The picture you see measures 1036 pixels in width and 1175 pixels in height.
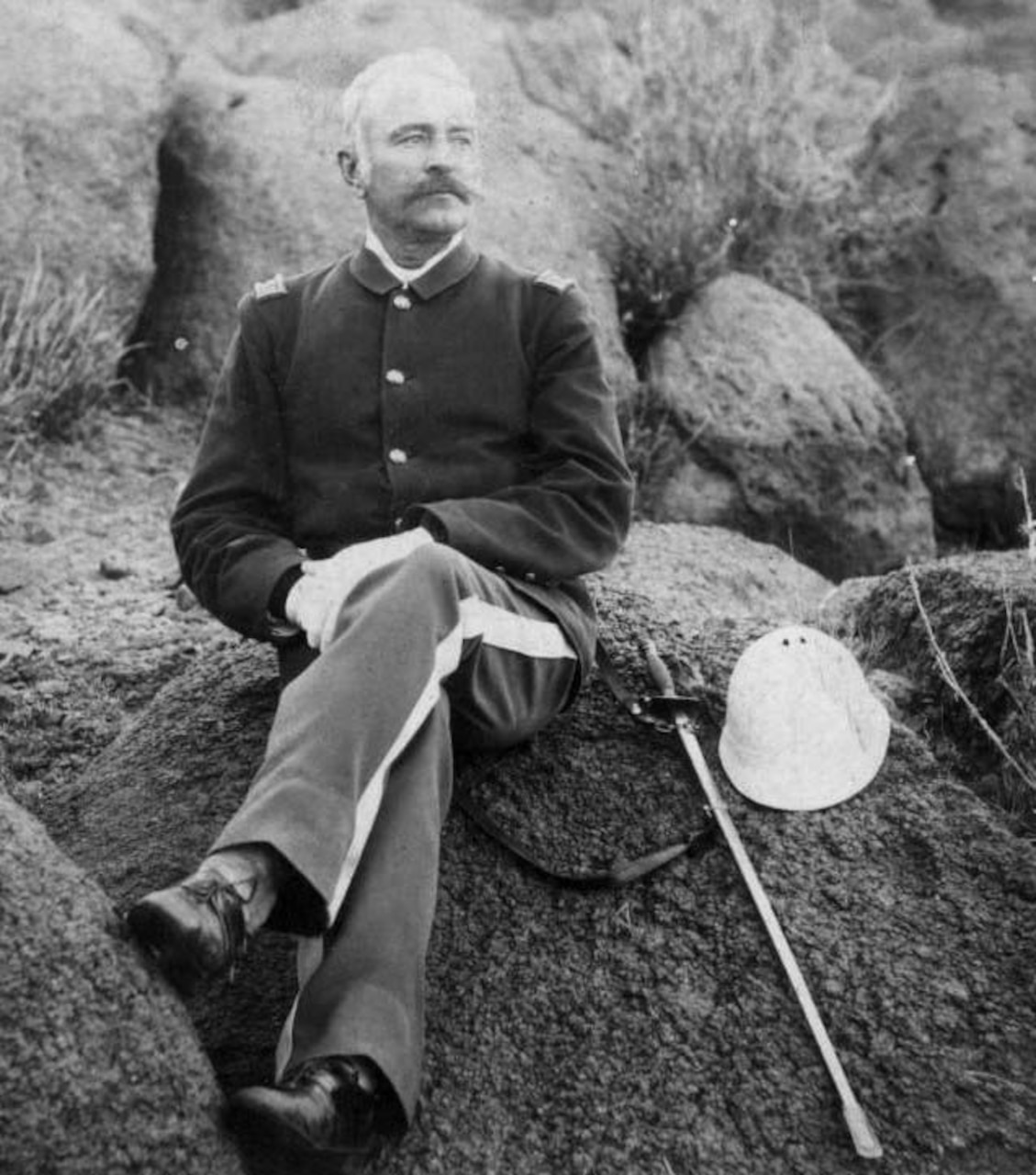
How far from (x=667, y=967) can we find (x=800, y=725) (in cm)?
62

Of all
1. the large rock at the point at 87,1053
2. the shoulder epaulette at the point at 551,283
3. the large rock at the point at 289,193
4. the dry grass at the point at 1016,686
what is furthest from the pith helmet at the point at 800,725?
the large rock at the point at 289,193

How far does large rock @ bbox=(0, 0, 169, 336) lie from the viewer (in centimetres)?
657

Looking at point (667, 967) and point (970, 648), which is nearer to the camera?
point (667, 967)

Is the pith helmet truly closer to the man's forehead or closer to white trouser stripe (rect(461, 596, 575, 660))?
white trouser stripe (rect(461, 596, 575, 660))

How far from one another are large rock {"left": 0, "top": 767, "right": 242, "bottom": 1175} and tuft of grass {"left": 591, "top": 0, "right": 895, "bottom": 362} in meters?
4.73

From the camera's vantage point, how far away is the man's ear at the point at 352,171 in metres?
3.75

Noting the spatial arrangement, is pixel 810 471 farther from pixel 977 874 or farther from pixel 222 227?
pixel 977 874

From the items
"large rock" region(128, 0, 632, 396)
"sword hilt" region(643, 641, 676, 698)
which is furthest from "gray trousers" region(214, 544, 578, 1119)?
"large rock" region(128, 0, 632, 396)

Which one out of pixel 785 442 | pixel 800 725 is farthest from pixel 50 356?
pixel 800 725

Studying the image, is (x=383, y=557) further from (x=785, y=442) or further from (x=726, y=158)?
(x=726, y=158)

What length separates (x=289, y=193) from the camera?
6.96m

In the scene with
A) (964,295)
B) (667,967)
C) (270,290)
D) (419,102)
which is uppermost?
(419,102)

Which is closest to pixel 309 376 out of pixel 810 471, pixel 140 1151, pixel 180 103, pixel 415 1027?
pixel 415 1027

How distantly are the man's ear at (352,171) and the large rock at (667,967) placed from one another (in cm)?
119
